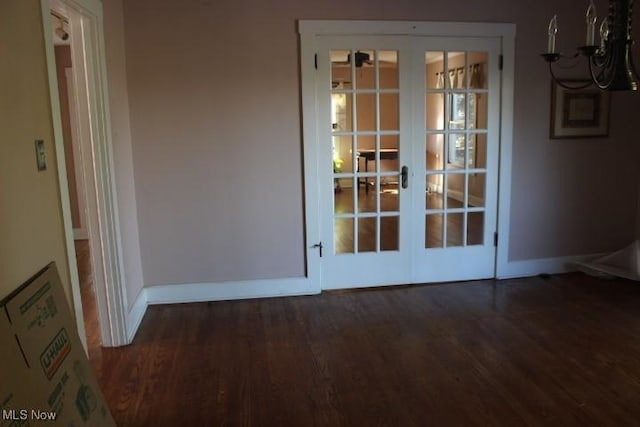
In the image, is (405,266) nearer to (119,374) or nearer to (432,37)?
(432,37)

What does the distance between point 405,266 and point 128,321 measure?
216 centimetres

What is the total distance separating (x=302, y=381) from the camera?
2.71 m

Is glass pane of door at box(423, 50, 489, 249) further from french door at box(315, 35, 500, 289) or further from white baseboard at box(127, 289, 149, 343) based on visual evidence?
white baseboard at box(127, 289, 149, 343)

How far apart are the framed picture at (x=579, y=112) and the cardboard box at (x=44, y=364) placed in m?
3.82

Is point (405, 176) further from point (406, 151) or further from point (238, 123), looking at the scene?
point (238, 123)

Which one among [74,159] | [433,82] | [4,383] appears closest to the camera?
[4,383]

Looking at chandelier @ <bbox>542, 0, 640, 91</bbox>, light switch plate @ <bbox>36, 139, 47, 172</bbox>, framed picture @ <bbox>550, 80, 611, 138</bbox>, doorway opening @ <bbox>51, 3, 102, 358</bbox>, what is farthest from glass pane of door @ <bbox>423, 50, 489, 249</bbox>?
doorway opening @ <bbox>51, 3, 102, 358</bbox>

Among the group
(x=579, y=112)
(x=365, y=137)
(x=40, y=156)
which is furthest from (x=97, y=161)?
(x=579, y=112)

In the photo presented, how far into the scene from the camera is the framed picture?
4.18 metres

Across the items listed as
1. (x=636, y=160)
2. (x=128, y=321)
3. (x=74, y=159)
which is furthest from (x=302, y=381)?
(x=74, y=159)

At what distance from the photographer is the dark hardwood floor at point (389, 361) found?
2.42 m

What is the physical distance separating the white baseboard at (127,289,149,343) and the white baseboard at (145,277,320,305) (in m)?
0.10

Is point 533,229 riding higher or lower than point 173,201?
lower

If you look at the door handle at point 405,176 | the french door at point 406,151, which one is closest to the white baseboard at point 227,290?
the french door at point 406,151
